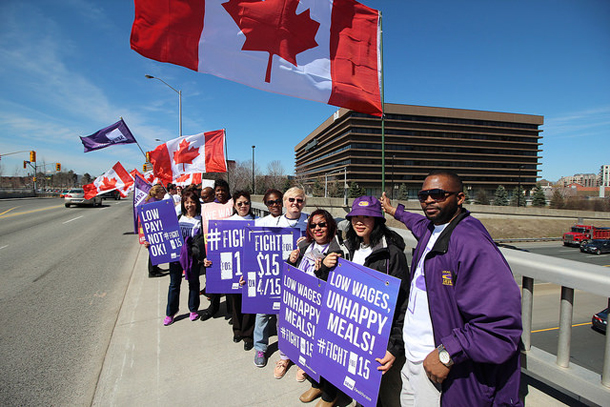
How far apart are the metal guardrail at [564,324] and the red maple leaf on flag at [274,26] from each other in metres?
3.03

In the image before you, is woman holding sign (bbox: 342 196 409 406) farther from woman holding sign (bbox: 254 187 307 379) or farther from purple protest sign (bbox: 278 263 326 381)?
woman holding sign (bbox: 254 187 307 379)

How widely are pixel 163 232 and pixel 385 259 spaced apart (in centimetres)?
362

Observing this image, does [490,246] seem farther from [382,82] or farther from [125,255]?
[125,255]

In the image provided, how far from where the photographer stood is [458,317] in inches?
62.0

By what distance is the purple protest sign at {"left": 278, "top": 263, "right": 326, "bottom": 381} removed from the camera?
2.59 m

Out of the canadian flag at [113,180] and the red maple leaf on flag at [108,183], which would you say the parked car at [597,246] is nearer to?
the canadian flag at [113,180]

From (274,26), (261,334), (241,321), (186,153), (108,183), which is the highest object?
(274,26)

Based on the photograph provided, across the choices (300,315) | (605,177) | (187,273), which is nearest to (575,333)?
(300,315)

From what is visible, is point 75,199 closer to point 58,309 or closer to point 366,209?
point 58,309

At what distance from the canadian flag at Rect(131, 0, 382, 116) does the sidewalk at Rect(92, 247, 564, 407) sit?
3077 mm

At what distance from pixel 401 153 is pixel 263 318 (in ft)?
315

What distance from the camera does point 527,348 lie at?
1.93 metres

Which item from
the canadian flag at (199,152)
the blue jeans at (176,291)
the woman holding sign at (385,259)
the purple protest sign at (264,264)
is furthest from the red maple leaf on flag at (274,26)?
the canadian flag at (199,152)

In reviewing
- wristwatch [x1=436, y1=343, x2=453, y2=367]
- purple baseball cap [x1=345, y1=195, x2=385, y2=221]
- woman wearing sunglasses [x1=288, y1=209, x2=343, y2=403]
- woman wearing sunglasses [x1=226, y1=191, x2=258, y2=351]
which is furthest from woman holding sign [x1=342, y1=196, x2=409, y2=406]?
woman wearing sunglasses [x1=226, y1=191, x2=258, y2=351]
